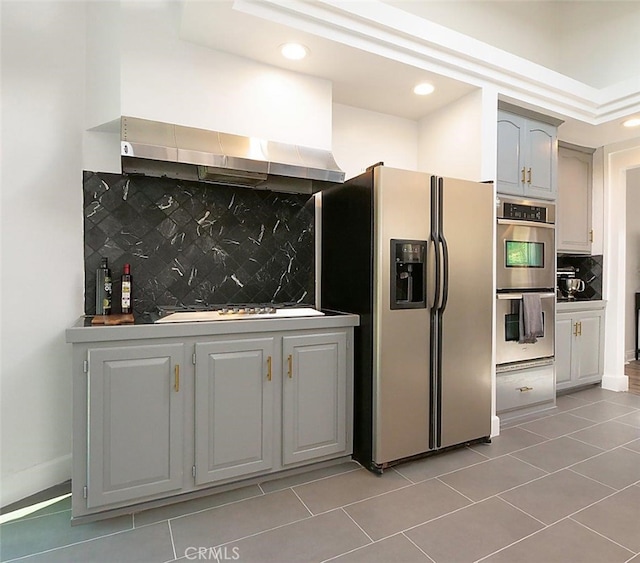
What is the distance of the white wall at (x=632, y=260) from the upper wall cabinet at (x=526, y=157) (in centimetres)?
324

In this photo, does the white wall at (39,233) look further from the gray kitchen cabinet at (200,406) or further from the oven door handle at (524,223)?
the oven door handle at (524,223)

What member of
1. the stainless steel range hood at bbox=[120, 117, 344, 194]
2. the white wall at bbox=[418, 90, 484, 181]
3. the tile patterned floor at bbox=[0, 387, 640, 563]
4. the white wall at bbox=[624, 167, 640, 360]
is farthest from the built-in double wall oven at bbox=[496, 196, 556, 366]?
the white wall at bbox=[624, 167, 640, 360]

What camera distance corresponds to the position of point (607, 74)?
386 centimetres

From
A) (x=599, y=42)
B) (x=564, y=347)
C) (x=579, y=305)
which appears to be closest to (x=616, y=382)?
(x=564, y=347)

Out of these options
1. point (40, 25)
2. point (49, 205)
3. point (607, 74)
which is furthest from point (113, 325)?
point (607, 74)

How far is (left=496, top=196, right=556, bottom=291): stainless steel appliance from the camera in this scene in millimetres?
3219

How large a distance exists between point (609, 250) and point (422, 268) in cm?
307

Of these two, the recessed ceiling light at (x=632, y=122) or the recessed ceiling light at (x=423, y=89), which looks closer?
the recessed ceiling light at (x=423, y=89)

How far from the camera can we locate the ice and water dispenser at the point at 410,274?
98.8 inches

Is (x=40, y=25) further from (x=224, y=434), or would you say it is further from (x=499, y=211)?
(x=499, y=211)

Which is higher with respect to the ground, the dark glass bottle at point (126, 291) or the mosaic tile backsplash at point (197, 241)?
the mosaic tile backsplash at point (197, 241)

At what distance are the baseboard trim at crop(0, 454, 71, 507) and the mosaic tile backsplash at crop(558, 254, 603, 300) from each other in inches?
195
